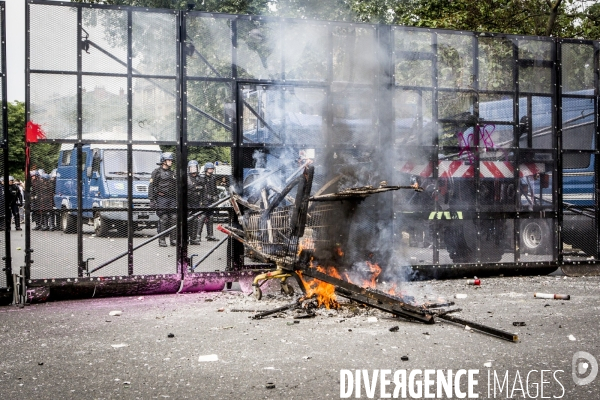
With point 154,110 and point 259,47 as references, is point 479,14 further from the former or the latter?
point 154,110

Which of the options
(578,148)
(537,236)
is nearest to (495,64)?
(578,148)

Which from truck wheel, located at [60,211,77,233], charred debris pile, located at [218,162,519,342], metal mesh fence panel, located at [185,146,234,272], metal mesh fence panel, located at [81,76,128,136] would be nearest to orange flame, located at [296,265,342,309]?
charred debris pile, located at [218,162,519,342]

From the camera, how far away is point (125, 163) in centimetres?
868

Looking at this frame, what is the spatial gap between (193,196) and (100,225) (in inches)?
53.7

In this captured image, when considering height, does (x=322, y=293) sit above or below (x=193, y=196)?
below

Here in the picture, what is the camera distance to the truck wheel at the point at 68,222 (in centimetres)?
817

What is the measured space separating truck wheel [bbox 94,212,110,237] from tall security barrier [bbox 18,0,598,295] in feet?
0.07

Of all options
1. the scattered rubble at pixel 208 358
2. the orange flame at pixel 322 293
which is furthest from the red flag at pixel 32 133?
the scattered rubble at pixel 208 358

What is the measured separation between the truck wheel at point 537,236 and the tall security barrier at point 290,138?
1.0 inches

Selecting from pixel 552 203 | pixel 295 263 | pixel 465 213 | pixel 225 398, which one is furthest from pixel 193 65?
pixel 552 203

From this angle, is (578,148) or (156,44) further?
(578,148)

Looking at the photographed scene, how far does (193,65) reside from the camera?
8.80 meters

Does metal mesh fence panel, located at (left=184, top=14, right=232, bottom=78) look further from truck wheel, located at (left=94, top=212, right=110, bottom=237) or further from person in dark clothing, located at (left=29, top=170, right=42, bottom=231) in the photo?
person in dark clothing, located at (left=29, top=170, right=42, bottom=231)

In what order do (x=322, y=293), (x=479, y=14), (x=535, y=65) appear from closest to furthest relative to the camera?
(x=322, y=293) < (x=535, y=65) < (x=479, y=14)
